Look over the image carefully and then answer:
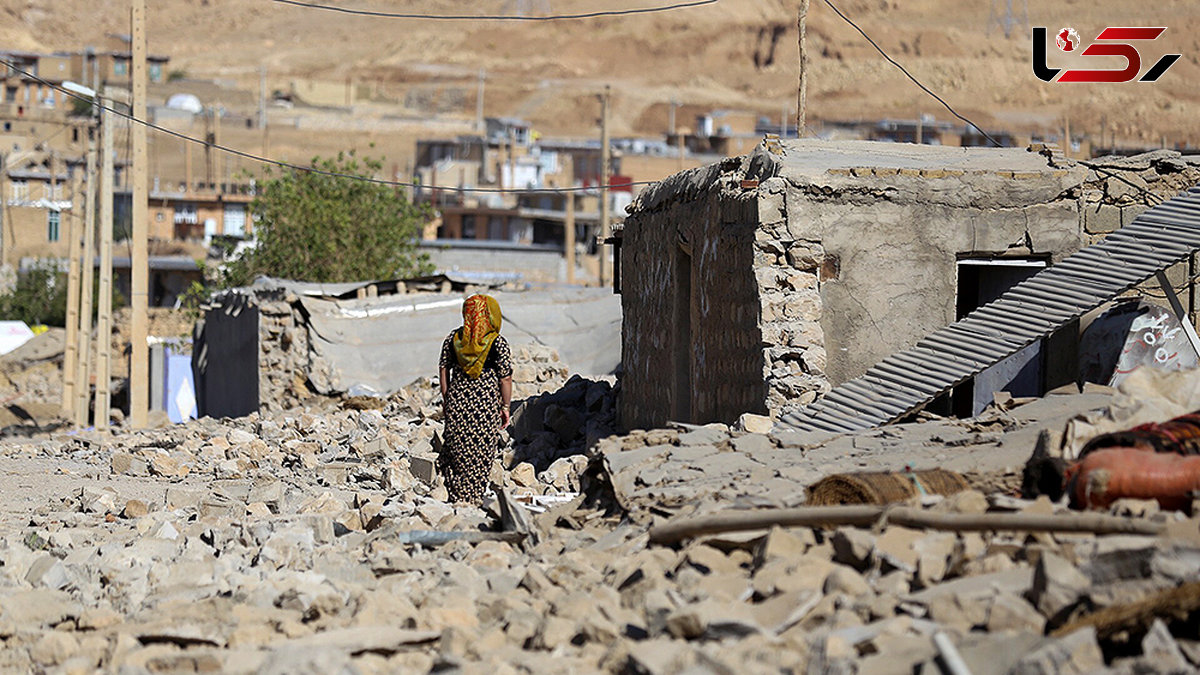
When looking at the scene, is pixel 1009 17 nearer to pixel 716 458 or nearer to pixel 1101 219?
pixel 1101 219

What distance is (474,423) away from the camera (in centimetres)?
851

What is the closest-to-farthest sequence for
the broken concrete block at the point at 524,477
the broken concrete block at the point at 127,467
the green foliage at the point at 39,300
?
the broken concrete block at the point at 524,477
the broken concrete block at the point at 127,467
the green foliage at the point at 39,300

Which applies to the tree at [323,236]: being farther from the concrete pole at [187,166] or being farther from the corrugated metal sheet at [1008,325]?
the concrete pole at [187,166]

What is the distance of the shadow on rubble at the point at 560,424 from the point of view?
11.6 meters

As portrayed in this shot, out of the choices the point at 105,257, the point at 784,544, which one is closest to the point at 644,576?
the point at 784,544

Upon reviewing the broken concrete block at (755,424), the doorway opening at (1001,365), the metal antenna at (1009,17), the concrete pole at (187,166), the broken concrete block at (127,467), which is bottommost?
the broken concrete block at (127,467)

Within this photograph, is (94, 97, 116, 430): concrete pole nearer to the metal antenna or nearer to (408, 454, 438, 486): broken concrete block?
(408, 454, 438, 486): broken concrete block

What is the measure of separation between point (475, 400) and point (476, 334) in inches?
16.4

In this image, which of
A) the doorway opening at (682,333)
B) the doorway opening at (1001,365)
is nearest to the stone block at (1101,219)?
the doorway opening at (1001,365)

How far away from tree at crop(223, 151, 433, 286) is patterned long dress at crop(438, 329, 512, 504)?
18.6 m

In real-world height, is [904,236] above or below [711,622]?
above

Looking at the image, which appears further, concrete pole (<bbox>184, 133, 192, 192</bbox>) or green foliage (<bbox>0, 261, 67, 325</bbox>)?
concrete pole (<bbox>184, 133, 192, 192</bbox>)

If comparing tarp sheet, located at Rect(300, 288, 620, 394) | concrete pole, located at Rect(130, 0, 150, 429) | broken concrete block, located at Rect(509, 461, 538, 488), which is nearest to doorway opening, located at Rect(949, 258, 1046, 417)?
broken concrete block, located at Rect(509, 461, 538, 488)

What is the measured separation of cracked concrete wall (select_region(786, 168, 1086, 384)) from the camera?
27.4ft
